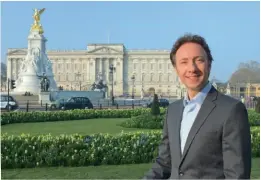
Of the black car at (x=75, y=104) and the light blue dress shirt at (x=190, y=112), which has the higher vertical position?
the light blue dress shirt at (x=190, y=112)

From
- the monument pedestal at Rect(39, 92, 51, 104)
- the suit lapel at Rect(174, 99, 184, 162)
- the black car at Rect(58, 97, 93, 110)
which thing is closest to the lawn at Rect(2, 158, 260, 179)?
the suit lapel at Rect(174, 99, 184, 162)

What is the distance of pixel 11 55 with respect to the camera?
311 ft

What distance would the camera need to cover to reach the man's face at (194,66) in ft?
6.72

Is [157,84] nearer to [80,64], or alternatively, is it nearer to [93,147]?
[80,64]

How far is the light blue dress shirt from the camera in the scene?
6.72ft

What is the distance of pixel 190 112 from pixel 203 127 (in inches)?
5.0

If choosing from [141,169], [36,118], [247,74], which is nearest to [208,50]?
[141,169]

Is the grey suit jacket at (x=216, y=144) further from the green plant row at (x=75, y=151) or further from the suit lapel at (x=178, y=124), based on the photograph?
the green plant row at (x=75, y=151)

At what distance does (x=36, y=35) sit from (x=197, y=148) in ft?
144

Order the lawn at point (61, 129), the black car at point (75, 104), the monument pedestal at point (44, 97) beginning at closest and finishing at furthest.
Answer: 1. the lawn at point (61, 129)
2. the black car at point (75, 104)
3. the monument pedestal at point (44, 97)

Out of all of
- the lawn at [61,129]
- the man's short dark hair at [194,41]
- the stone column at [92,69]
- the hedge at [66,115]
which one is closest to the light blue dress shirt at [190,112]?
the man's short dark hair at [194,41]

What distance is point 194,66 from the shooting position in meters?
2.04

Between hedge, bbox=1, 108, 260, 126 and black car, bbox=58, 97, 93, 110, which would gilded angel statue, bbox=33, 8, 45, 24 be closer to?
black car, bbox=58, 97, 93, 110

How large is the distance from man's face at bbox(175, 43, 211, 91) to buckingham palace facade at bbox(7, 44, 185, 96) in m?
102
